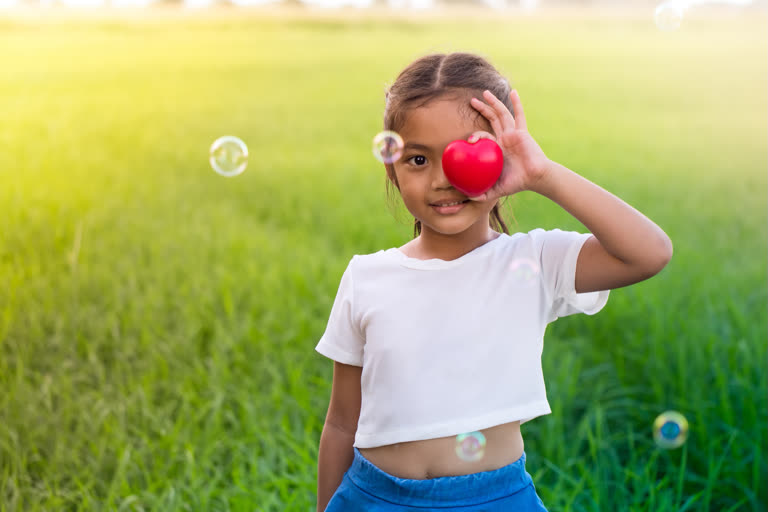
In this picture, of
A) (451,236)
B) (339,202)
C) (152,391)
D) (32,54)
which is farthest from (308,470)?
(32,54)

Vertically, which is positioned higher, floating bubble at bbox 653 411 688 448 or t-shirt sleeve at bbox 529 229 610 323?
t-shirt sleeve at bbox 529 229 610 323

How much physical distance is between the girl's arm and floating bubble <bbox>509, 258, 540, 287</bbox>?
169mm

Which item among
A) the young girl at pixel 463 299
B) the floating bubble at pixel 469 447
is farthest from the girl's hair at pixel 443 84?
the floating bubble at pixel 469 447

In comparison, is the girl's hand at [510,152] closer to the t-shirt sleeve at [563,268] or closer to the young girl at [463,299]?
the young girl at [463,299]

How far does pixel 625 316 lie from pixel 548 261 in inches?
106

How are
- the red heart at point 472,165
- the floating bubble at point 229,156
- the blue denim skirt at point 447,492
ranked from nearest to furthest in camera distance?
the red heart at point 472,165
the blue denim skirt at point 447,492
the floating bubble at point 229,156

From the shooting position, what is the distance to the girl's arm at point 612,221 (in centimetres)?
154

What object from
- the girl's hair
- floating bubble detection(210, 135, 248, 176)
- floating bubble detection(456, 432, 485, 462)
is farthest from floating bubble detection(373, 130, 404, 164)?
floating bubble detection(210, 135, 248, 176)

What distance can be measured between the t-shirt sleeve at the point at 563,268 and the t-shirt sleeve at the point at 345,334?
1.45 feet

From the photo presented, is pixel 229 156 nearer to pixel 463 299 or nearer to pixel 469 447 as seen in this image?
pixel 463 299

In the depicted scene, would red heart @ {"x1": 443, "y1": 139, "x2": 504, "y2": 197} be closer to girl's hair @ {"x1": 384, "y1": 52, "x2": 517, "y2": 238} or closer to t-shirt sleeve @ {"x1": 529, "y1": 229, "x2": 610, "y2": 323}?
girl's hair @ {"x1": 384, "y1": 52, "x2": 517, "y2": 238}

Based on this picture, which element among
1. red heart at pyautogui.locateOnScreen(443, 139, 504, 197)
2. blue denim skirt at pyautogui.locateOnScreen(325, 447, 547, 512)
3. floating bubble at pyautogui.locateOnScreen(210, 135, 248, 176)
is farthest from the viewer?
floating bubble at pyautogui.locateOnScreen(210, 135, 248, 176)

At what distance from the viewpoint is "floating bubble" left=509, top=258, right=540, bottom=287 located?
1.69m

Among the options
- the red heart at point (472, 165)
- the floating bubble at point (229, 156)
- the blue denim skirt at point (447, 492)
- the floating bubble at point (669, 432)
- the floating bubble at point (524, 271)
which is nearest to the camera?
the red heart at point (472, 165)
